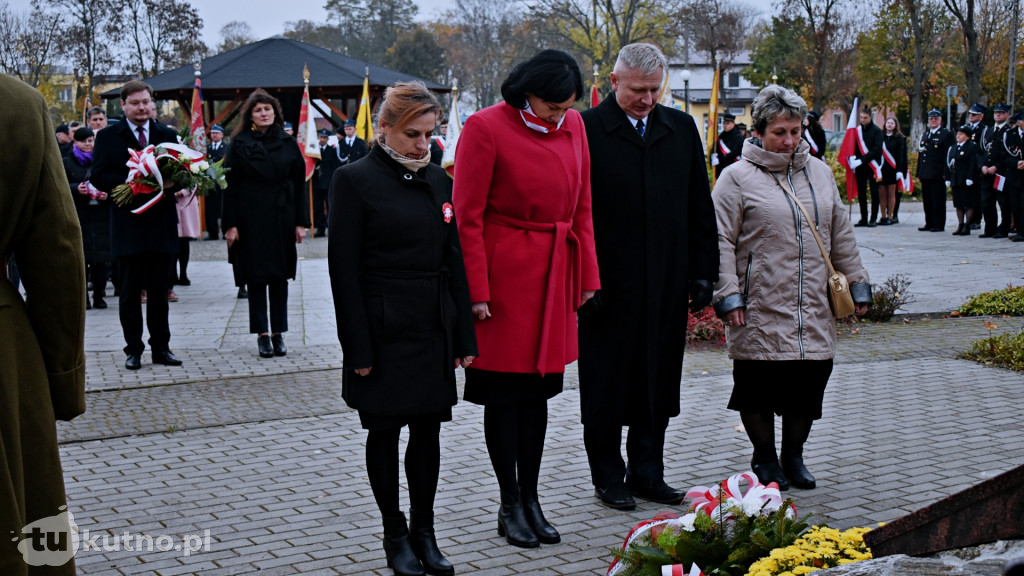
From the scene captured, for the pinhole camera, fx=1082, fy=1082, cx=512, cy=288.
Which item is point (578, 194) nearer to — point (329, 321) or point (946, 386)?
point (946, 386)

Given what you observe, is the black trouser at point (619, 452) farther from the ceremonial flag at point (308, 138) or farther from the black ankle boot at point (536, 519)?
the ceremonial flag at point (308, 138)

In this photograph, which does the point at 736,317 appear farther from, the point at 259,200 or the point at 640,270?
the point at 259,200

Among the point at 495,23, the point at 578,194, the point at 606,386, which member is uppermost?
the point at 495,23

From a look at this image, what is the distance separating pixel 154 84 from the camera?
26.9 metres

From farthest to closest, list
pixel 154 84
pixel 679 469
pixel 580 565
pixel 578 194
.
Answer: pixel 154 84
pixel 679 469
pixel 578 194
pixel 580 565

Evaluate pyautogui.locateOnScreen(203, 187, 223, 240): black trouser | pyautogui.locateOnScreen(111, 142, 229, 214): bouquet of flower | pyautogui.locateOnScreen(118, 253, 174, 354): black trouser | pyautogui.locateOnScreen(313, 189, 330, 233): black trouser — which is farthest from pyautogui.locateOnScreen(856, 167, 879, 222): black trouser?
pyautogui.locateOnScreen(118, 253, 174, 354): black trouser

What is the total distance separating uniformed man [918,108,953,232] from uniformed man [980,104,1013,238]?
56.6 inches

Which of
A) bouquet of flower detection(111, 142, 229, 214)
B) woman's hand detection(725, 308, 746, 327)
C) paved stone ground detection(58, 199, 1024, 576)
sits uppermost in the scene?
A: bouquet of flower detection(111, 142, 229, 214)

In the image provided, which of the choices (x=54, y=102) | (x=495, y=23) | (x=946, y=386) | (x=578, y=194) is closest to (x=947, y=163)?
(x=946, y=386)

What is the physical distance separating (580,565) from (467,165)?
1689 millimetres

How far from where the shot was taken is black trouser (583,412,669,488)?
513cm

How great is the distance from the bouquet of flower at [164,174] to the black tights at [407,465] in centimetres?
466

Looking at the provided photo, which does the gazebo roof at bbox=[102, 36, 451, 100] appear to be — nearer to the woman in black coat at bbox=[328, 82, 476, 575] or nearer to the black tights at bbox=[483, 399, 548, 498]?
the black tights at bbox=[483, 399, 548, 498]

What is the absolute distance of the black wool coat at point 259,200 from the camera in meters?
8.62
